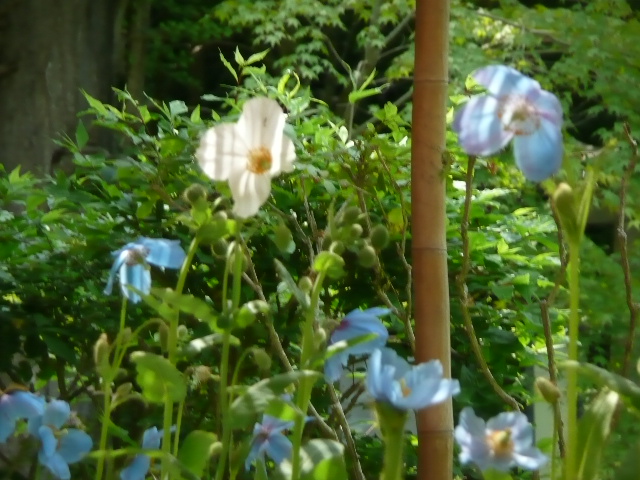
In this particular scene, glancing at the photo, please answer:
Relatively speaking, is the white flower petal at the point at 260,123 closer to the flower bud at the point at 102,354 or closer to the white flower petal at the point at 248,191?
the white flower petal at the point at 248,191

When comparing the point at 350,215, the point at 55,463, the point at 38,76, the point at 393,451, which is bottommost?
the point at 55,463

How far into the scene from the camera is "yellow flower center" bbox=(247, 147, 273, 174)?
48cm

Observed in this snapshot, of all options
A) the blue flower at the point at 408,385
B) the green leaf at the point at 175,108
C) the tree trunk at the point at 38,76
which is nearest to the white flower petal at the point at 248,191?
the blue flower at the point at 408,385

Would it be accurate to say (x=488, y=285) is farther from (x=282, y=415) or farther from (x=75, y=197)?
(x=282, y=415)

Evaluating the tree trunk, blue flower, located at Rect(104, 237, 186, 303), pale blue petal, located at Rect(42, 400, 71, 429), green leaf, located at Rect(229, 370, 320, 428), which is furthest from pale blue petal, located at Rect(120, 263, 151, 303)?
the tree trunk

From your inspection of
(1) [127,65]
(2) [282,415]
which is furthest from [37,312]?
(1) [127,65]

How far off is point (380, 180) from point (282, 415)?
483mm

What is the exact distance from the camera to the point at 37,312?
96cm

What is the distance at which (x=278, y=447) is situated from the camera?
1.93 feet

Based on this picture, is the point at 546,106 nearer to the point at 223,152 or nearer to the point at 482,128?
the point at 482,128

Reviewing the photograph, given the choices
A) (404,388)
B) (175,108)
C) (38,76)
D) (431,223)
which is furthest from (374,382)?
(38,76)

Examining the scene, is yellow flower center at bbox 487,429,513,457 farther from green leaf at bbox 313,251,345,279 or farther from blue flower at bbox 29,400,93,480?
blue flower at bbox 29,400,93,480

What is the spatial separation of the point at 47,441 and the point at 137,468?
7 cm

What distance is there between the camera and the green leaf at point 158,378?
1.56 ft
